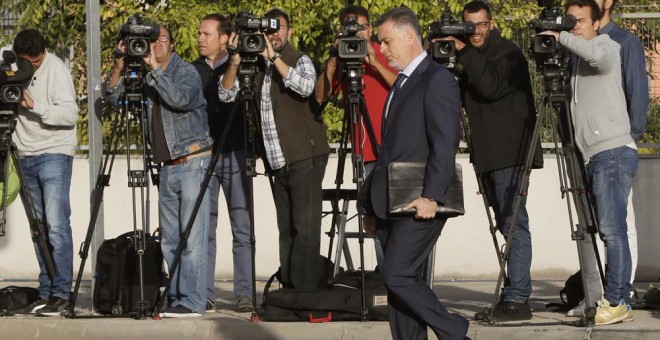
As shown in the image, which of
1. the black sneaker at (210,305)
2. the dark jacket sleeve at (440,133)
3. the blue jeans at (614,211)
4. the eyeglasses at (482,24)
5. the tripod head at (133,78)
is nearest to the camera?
the dark jacket sleeve at (440,133)

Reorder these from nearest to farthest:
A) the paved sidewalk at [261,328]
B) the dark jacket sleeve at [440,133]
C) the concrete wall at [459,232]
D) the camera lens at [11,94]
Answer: the dark jacket sleeve at [440,133], the paved sidewalk at [261,328], the camera lens at [11,94], the concrete wall at [459,232]

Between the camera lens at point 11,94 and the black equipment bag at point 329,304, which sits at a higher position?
the camera lens at point 11,94

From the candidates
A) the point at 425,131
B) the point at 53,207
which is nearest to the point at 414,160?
the point at 425,131

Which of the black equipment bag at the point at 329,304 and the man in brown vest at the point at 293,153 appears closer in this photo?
the black equipment bag at the point at 329,304

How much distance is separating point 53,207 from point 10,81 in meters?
1.01

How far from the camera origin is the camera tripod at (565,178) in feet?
31.9

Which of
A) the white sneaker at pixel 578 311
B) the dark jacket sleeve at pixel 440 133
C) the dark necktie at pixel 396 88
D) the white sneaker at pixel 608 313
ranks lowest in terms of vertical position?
the white sneaker at pixel 578 311

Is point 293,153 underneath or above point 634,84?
underneath

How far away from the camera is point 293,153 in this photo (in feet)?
33.7

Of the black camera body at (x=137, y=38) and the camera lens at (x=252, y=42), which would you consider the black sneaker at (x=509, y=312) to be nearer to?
the camera lens at (x=252, y=42)

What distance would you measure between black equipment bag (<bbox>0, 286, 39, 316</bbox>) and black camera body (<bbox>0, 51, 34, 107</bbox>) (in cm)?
144

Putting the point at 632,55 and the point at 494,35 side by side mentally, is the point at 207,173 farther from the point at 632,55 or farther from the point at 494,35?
the point at 632,55

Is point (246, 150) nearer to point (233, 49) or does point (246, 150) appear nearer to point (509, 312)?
point (233, 49)

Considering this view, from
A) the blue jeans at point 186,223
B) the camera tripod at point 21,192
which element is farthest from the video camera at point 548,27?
the camera tripod at point 21,192
